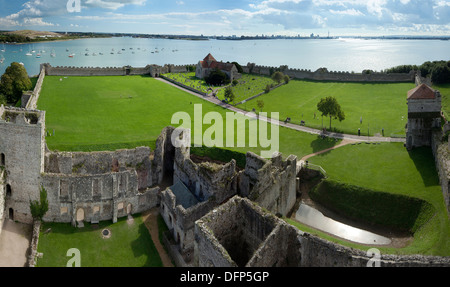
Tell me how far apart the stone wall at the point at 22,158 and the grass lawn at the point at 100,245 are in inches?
104

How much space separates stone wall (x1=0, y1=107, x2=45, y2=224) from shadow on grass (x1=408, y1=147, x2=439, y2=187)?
3053 cm

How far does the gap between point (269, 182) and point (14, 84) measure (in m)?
48.6

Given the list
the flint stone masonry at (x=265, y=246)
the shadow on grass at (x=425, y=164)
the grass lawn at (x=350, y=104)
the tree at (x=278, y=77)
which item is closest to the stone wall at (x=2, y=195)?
the flint stone masonry at (x=265, y=246)

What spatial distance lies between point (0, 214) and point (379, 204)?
2858 cm

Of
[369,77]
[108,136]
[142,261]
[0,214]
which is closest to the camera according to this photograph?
[142,261]

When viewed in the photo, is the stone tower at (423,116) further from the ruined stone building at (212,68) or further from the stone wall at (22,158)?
the ruined stone building at (212,68)

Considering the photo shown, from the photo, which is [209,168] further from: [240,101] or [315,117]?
[240,101]

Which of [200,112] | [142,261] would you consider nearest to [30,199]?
[142,261]

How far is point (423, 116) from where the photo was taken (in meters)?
36.3

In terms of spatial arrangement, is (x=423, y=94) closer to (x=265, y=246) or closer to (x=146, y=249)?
(x=265, y=246)

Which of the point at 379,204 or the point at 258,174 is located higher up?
the point at 258,174

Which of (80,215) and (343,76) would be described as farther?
(343,76)

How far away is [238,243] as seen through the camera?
65.0 ft

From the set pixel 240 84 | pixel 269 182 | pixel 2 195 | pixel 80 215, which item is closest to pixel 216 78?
pixel 240 84
